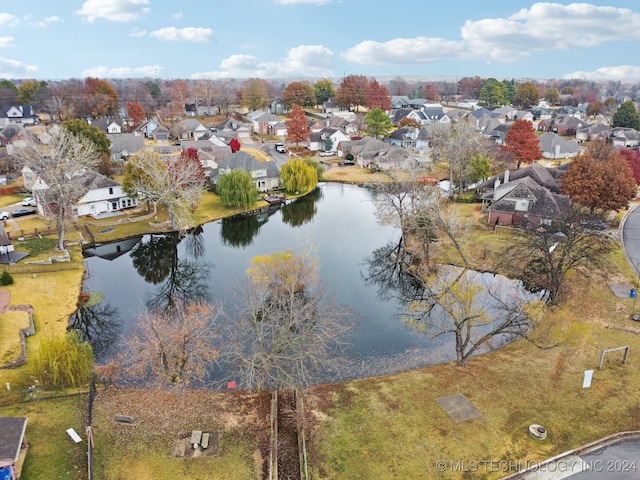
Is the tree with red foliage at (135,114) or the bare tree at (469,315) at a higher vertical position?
the tree with red foliage at (135,114)

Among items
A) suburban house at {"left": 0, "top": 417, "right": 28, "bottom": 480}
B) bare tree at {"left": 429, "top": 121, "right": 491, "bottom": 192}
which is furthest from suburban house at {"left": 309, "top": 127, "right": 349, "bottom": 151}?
suburban house at {"left": 0, "top": 417, "right": 28, "bottom": 480}

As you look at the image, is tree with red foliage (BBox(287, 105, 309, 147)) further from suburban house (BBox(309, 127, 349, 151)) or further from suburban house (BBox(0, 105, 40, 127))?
suburban house (BBox(0, 105, 40, 127))

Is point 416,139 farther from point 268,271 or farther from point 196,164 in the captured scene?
point 268,271

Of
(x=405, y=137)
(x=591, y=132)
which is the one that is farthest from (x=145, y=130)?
(x=591, y=132)

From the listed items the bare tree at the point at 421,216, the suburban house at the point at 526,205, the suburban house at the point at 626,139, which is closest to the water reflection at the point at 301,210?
the bare tree at the point at 421,216

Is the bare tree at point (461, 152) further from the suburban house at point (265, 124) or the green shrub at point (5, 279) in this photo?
the green shrub at point (5, 279)

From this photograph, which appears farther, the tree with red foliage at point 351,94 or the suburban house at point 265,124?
the tree with red foliage at point 351,94
